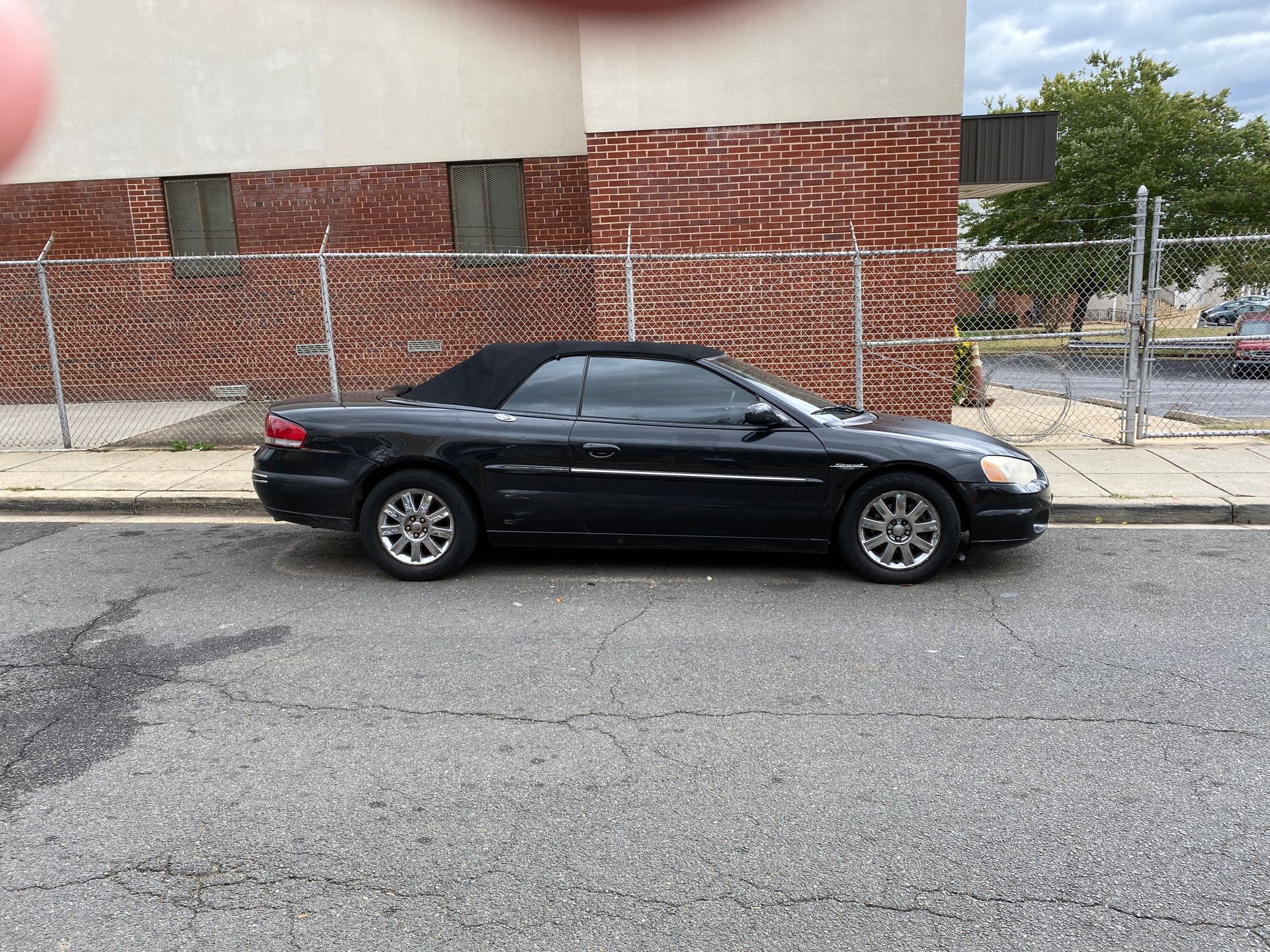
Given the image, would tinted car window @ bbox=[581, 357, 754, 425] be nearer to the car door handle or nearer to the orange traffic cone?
the car door handle

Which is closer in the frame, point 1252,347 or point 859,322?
point 859,322

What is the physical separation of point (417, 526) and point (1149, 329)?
734 centimetres

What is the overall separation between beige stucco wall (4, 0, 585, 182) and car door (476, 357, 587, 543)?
7549 mm

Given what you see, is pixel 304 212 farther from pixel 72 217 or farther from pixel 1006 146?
pixel 1006 146

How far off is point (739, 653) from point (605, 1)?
6765mm

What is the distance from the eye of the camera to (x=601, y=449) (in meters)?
5.77

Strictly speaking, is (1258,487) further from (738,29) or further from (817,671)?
(738,29)

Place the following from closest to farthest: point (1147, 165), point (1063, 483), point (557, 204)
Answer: point (1063, 483)
point (557, 204)
point (1147, 165)

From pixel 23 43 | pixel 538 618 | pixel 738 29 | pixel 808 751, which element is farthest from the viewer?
pixel 23 43

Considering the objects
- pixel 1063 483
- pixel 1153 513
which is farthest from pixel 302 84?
pixel 1153 513

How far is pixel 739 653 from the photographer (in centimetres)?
467

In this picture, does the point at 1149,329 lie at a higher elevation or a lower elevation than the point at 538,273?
lower

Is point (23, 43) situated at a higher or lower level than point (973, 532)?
higher

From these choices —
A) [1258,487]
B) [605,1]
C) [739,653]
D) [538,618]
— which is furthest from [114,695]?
[1258,487]
